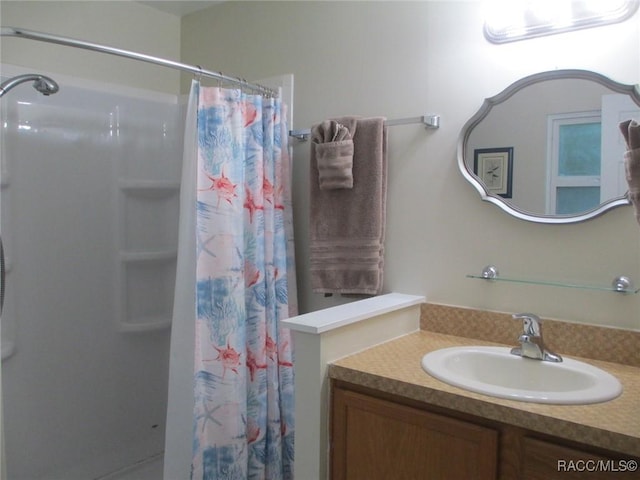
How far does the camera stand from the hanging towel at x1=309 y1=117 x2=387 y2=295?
6.20 feet

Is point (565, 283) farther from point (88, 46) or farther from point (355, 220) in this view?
point (88, 46)

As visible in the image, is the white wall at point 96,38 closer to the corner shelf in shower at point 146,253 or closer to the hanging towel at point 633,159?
the corner shelf in shower at point 146,253

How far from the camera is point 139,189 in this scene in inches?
94.7

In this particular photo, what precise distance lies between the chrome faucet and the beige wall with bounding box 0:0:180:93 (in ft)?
6.86

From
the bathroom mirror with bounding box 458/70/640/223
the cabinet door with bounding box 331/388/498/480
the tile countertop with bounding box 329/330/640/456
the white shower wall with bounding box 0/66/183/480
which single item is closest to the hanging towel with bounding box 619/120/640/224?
the bathroom mirror with bounding box 458/70/640/223

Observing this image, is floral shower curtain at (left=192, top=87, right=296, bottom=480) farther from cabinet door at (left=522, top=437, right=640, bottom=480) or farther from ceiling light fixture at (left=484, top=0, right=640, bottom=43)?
cabinet door at (left=522, top=437, right=640, bottom=480)

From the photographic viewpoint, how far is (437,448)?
1296mm

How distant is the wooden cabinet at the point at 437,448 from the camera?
111 cm

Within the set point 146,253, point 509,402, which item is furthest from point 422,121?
point 146,253

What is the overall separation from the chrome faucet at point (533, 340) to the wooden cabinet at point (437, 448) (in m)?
0.37

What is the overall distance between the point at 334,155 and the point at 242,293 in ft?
2.01

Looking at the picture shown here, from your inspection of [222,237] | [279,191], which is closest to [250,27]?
[279,191]

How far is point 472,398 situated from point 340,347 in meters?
0.44

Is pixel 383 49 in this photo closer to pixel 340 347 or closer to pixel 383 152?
pixel 383 152
